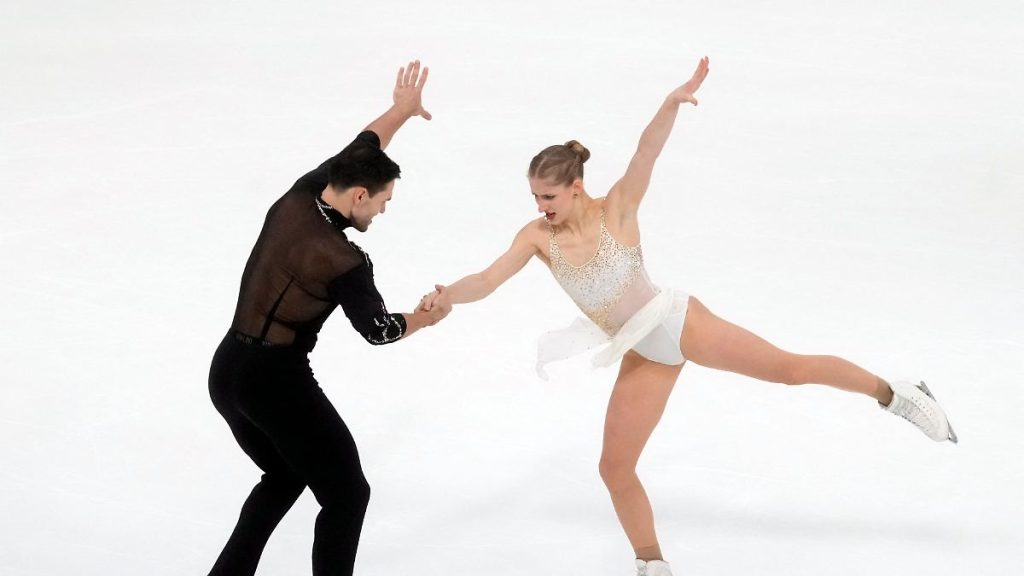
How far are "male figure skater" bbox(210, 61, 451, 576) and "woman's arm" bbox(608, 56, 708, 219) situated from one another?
0.70m

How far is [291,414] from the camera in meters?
3.36

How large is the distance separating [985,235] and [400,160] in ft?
10.8

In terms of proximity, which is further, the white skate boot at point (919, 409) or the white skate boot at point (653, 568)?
the white skate boot at point (919, 409)

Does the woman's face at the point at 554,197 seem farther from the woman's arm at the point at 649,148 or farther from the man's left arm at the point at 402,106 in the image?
the man's left arm at the point at 402,106

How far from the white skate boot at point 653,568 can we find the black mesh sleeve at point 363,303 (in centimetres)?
117

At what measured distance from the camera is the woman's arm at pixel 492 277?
3770 mm

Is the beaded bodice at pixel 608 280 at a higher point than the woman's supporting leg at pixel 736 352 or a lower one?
higher

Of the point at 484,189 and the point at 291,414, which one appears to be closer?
the point at 291,414

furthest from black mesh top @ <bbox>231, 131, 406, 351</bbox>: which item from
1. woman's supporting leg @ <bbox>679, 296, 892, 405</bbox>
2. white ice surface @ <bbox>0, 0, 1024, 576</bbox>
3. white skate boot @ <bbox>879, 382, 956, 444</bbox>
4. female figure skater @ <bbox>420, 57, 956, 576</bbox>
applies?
white skate boot @ <bbox>879, 382, 956, 444</bbox>

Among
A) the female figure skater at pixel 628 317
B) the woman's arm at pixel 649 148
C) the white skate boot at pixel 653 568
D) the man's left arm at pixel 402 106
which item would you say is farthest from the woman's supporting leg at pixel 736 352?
the man's left arm at pixel 402 106

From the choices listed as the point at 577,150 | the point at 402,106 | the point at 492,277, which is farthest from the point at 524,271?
the point at 577,150

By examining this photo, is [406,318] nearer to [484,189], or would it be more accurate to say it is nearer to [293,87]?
[484,189]

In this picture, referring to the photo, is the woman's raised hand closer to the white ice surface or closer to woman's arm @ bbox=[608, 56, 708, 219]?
woman's arm @ bbox=[608, 56, 708, 219]

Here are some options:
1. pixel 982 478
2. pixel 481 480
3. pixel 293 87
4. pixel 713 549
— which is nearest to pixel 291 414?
pixel 481 480
